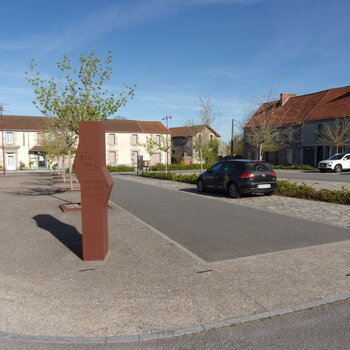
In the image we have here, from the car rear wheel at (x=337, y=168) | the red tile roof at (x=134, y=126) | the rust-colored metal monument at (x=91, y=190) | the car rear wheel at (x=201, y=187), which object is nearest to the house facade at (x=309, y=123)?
the car rear wheel at (x=337, y=168)

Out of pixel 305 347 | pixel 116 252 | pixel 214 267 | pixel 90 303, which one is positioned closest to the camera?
pixel 305 347

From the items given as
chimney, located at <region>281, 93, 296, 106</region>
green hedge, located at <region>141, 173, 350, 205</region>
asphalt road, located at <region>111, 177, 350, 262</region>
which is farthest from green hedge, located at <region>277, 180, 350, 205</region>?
chimney, located at <region>281, 93, 296, 106</region>

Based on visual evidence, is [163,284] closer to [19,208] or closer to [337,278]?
[337,278]

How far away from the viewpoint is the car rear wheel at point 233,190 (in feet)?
41.6

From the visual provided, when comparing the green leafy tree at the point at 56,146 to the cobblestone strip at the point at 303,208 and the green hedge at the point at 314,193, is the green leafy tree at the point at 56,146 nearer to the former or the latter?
the cobblestone strip at the point at 303,208

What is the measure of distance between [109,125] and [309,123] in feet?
96.9

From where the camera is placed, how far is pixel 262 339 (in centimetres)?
303

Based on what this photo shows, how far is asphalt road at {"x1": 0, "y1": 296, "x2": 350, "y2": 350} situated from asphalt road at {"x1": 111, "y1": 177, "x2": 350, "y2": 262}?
1982mm

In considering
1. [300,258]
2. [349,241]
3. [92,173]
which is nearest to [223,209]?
[349,241]

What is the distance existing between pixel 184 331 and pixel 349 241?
4.40 meters

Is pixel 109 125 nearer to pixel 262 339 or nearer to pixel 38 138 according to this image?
pixel 38 138

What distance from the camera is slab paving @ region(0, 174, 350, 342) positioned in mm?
3379

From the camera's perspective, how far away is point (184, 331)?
318 centimetres

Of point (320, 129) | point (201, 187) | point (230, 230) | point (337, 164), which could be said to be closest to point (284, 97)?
point (320, 129)
